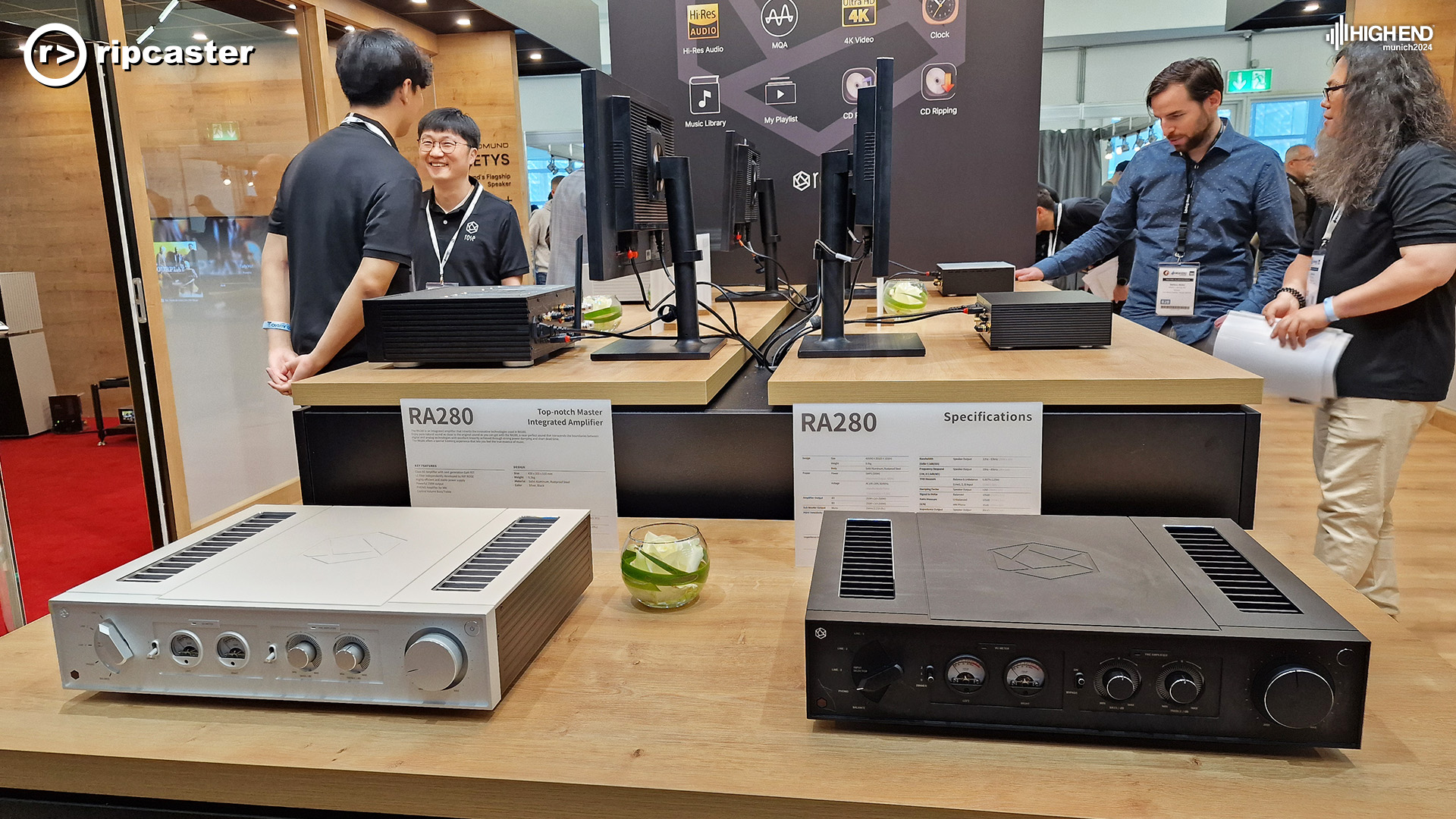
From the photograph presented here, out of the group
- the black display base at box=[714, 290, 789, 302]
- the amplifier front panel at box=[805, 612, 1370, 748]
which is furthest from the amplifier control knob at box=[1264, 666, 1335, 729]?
the black display base at box=[714, 290, 789, 302]

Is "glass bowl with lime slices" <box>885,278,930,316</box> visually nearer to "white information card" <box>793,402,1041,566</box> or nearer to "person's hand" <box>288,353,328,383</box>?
"white information card" <box>793,402,1041,566</box>

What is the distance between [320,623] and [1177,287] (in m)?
2.60

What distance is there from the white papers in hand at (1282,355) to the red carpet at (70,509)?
340cm

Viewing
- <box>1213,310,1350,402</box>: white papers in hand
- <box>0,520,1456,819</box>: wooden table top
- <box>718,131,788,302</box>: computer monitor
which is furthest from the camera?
<box>718,131,788,302</box>: computer monitor

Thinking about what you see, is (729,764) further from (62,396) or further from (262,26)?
(62,396)

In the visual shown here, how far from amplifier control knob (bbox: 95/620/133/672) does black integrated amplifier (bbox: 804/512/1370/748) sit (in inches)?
25.4

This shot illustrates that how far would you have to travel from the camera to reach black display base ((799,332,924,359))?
4.38 ft

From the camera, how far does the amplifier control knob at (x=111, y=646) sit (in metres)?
0.84

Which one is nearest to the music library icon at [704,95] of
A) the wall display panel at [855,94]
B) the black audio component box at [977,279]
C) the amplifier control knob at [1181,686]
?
the wall display panel at [855,94]

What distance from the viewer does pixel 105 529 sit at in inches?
135

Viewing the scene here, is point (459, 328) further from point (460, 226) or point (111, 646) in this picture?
point (460, 226)

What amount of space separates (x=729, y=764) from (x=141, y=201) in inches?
127

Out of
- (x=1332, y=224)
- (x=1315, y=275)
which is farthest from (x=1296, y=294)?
(x=1332, y=224)

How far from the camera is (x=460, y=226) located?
2.84 m
